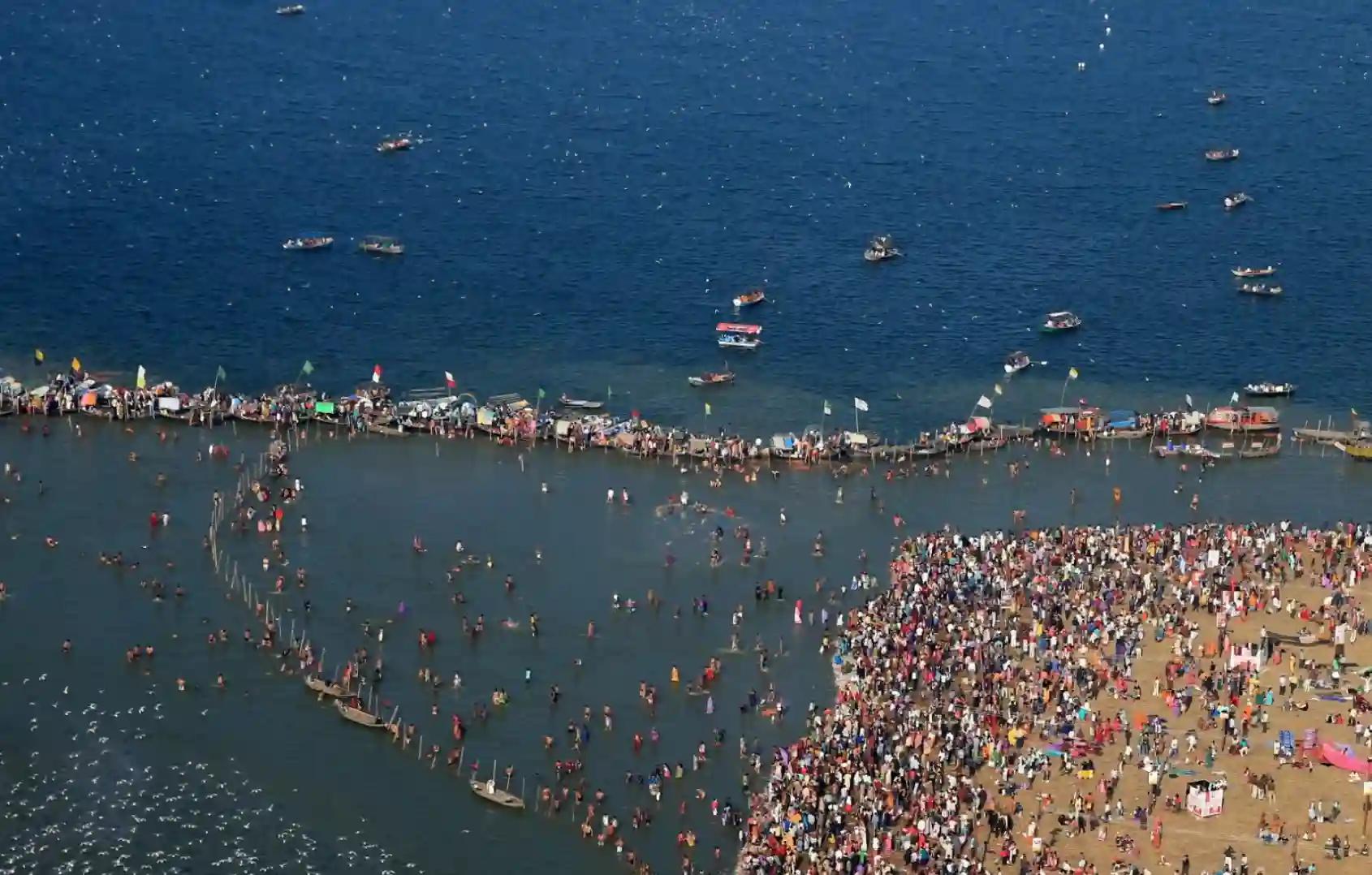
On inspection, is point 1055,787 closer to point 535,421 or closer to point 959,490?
point 959,490

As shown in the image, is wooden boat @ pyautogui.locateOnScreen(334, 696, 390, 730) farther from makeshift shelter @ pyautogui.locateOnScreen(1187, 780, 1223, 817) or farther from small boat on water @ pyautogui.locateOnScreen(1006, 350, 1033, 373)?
small boat on water @ pyautogui.locateOnScreen(1006, 350, 1033, 373)

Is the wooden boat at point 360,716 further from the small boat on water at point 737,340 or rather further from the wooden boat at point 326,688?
the small boat on water at point 737,340

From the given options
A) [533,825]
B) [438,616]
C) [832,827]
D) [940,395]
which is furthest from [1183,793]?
[940,395]

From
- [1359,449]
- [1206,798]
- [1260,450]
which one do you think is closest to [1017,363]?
[1260,450]

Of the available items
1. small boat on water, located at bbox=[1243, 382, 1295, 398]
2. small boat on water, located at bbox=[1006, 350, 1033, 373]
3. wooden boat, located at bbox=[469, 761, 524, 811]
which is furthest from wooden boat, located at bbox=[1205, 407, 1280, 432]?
wooden boat, located at bbox=[469, 761, 524, 811]

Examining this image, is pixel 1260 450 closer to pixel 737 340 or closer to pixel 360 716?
pixel 737 340

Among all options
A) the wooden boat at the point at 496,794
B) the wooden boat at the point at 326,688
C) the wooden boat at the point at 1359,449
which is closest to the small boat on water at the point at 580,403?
the wooden boat at the point at 326,688
